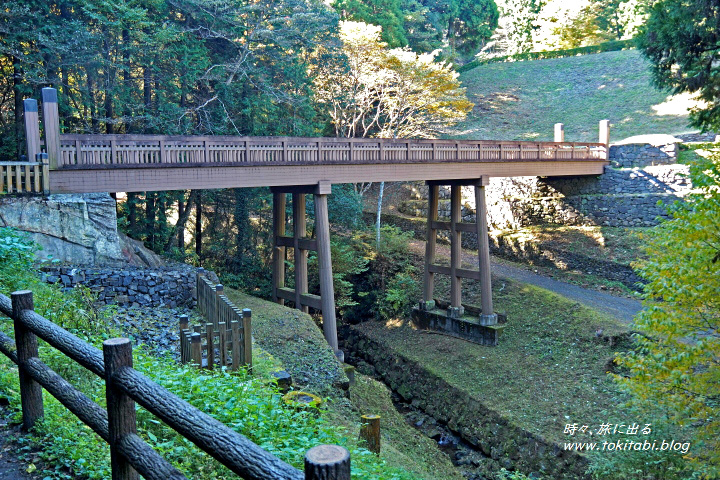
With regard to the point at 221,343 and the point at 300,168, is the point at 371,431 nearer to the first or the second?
the point at 221,343

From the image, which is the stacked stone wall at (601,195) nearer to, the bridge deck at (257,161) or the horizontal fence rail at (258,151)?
the bridge deck at (257,161)

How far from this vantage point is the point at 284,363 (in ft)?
36.2

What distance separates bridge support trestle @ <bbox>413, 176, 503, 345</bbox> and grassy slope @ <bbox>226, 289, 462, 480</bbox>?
177 inches

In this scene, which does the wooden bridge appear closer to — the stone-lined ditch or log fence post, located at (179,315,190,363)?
the stone-lined ditch

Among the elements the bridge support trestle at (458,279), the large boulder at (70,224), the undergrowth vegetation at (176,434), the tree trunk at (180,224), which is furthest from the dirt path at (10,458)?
the tree trunk at (180,224)

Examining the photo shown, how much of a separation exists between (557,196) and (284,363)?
19.1 m

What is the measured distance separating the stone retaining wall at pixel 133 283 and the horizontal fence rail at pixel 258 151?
224 cm

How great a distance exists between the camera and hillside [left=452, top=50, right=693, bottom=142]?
35094 millimetres

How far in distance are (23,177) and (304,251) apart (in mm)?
7563

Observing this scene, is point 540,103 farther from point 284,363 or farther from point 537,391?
point 284,363

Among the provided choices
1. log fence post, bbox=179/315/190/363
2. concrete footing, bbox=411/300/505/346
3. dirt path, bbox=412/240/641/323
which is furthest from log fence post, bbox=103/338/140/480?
dirt path, bbox=412/240/641/323

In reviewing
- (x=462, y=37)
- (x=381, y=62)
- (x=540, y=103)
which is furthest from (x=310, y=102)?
(x=462, y=37)

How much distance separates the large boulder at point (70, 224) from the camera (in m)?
11.2

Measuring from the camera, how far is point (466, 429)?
46.6 ft
